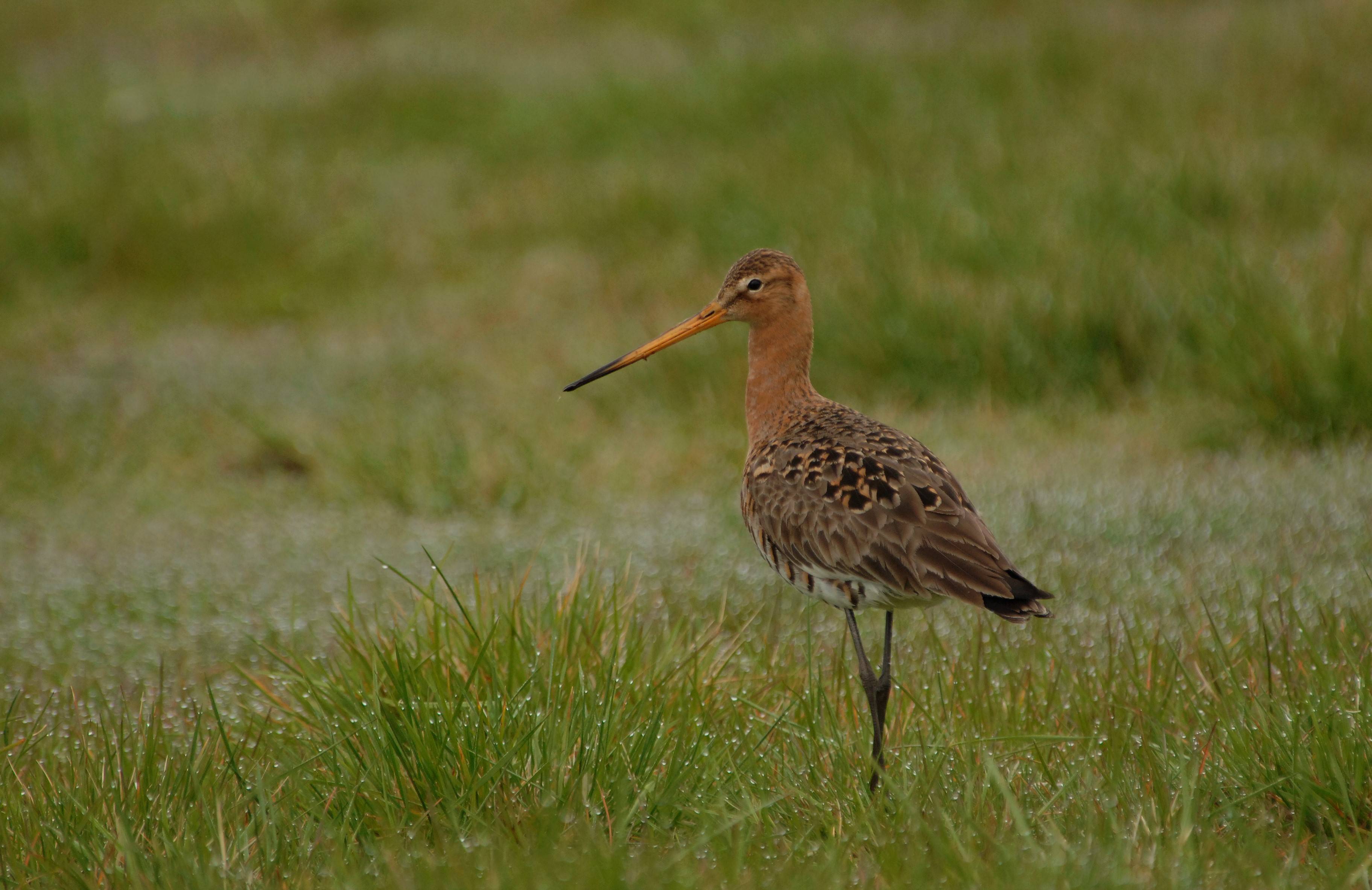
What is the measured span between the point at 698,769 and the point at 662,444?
11.8 ft

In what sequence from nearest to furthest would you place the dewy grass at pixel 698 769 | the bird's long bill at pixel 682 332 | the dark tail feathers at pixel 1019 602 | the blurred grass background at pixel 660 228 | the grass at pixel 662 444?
the dewy grass at pixel 698 769 → the grass at pixel 662 444 → the dark tail feathers at pixel 1019 602 → the bird's long bill at pixel 682 332 → the blurred grass background at pixel 660 228

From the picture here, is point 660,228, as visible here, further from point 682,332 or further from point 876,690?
point 876,690

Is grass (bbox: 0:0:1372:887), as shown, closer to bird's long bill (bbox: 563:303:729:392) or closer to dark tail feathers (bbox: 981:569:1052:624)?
dark tail feathers (bbox: 981:569:1052:624)

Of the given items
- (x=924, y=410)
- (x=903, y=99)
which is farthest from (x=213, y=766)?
(x=903, y=99)

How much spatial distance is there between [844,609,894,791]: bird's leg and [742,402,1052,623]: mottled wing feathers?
0.12 m

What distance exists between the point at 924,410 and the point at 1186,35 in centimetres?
598

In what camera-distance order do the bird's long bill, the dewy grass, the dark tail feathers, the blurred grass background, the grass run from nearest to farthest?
the dewy grass → the grass → the dark tail feathers → the bird's long bill → the blurred grass background

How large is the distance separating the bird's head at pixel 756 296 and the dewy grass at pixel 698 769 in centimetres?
86

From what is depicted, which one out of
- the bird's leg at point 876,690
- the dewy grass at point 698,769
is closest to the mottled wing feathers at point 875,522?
the bird's leg at point 876,690

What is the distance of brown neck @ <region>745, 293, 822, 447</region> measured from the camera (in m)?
4.36

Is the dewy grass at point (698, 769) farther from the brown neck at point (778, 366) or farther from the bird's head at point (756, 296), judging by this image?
the bird's head at point (756, 296)

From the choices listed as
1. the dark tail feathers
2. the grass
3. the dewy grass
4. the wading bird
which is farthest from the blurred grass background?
the dark tail feathers

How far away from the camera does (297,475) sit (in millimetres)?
6859

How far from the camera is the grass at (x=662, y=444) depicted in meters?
3.15
